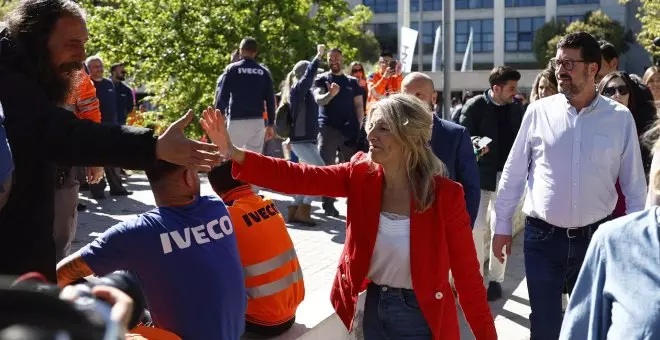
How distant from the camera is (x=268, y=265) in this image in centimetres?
486

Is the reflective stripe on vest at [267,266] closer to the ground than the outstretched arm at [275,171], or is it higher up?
closer to the ground

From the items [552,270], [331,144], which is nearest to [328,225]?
[331,144]

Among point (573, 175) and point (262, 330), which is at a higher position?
point (573, 175)

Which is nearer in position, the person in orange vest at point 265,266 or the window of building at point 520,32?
the person in orange vest at point 265,266

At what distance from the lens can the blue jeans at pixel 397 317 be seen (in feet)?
13.2

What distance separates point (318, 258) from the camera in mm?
8047

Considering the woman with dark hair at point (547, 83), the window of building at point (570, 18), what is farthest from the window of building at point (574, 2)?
the woman with dark hair at point (547, 83)

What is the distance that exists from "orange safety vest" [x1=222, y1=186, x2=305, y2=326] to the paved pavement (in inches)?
8.9

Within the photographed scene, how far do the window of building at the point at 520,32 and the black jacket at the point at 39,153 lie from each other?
73.2 metres

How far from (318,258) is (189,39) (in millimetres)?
11008

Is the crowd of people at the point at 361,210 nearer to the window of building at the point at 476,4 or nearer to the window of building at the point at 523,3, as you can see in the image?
the window of building at the point at 523,3

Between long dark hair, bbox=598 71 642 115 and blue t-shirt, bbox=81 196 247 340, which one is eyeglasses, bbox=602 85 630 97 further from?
blue t-shirt, bbox=81 196 247 340

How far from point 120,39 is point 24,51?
16.4 meters

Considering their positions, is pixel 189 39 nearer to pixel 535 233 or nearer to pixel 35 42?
pixel 535 233
